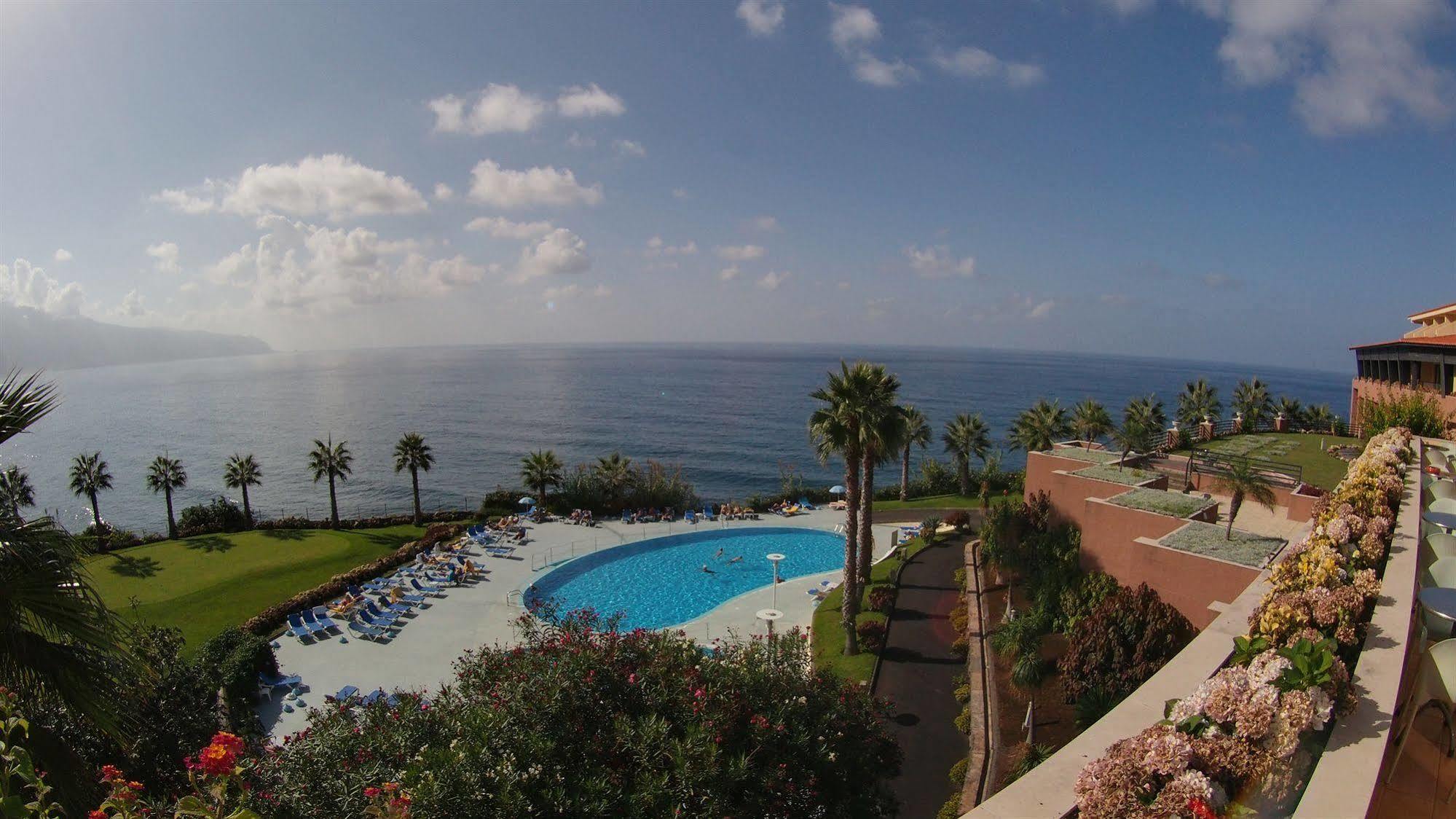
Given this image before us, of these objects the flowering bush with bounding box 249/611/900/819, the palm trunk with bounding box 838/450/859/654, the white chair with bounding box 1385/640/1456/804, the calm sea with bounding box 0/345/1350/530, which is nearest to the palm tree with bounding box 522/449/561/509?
the palm trunk with bounding box 838/450/859/654

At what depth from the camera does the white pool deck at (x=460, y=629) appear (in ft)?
64.2

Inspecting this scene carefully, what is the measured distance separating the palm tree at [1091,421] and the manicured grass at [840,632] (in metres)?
17.0

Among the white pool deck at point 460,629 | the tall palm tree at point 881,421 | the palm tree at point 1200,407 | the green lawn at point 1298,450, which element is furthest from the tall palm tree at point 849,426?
the palm tree at point 1200,407

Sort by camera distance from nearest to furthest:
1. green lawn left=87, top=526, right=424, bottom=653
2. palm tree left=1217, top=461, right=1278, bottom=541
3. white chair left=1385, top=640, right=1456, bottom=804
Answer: white chair left=1385, top=640, right=1456, bottom=804 → palm tree left=1217, top=461, right=1278, bottom=541 → green lawn left=87, top=526, right=424, bottom=653

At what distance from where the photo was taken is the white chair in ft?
15.4

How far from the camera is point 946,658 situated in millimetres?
20125

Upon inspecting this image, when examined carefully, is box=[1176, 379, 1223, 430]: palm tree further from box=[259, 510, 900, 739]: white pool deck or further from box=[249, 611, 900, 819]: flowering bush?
box=[249, 611, 900, 819]: flowering bush

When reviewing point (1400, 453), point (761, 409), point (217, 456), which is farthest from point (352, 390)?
point (1400, 453)

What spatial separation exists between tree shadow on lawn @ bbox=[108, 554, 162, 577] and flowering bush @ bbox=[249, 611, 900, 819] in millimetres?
30683

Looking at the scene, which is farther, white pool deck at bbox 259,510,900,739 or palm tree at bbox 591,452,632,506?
palm tree at bbox 591,452,632,506

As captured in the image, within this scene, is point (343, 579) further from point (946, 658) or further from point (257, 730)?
point (946, 658)

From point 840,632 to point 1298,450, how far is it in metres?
22.7

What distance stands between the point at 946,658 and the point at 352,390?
568 ft

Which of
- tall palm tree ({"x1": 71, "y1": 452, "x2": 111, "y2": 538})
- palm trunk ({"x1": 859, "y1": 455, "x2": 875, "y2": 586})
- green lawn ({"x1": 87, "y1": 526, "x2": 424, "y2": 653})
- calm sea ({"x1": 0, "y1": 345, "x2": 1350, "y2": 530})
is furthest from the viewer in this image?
calm sea ({"x1": 0, "y1": 345, "x2": 1350, "y2": 530})
